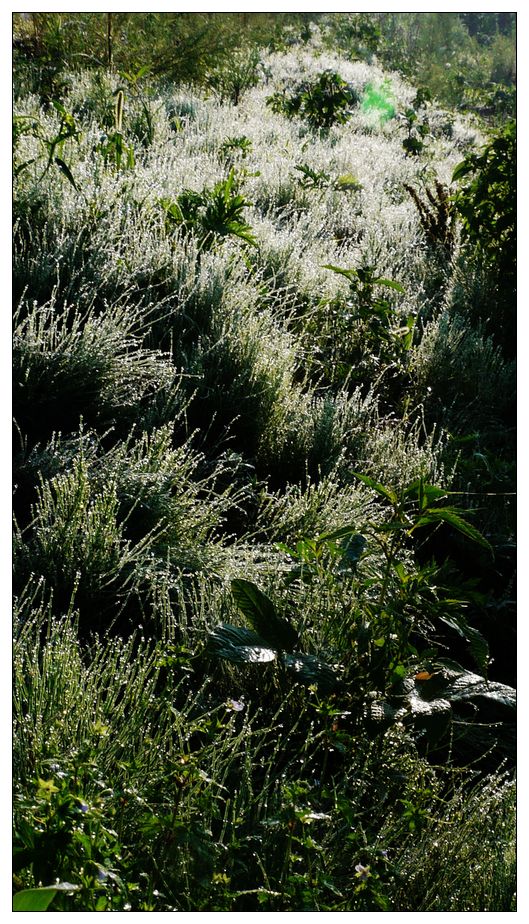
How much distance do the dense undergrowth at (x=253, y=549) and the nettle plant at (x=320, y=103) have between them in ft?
10.5

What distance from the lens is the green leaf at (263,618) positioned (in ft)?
5.82

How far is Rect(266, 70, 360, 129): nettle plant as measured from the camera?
318 inches

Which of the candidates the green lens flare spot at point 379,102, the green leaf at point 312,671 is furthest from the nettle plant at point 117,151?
the green lens flare spot at point 379,102

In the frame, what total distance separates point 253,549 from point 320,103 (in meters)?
7.16

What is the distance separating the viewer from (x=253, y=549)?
2457 mm

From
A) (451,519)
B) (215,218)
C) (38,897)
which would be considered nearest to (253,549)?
(451,519)

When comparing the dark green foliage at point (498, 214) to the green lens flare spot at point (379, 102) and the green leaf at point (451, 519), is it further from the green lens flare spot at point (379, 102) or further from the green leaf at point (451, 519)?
the green lens flare spot at point (379, 102)

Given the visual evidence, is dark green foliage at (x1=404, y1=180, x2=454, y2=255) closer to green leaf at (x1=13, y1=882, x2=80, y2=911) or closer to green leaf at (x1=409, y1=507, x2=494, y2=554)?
green leaf at (x1=409, y1=507, x2=494, y2=554)

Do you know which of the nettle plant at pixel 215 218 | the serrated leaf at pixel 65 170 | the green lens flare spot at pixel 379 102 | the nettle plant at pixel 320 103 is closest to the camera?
the serrated leaf at pixel 65 170

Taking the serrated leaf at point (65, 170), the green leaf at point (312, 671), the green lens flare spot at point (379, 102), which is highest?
the green lens flare spot at point (379, 102)

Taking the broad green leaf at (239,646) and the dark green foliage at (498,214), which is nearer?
the broad green leaf at (239,646)

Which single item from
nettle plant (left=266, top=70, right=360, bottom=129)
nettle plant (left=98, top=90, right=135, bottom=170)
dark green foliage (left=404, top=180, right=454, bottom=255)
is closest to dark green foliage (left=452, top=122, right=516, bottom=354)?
dark green foliage (left=404, top=180, right=454, bottom=255)
